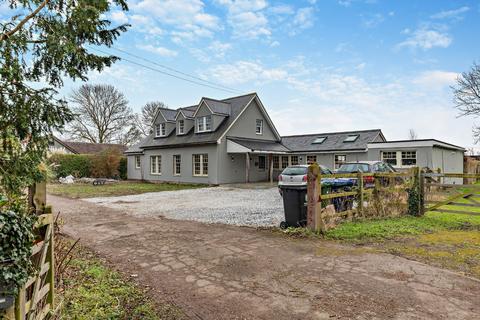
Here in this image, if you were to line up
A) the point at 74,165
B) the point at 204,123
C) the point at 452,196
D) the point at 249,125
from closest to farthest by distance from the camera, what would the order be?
1. the point at 452,196
2. the point at 204,123
3. the point at 249,125
4. the point at 74,165

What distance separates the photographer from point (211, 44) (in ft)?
48.3

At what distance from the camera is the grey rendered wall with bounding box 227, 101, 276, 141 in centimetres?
2260

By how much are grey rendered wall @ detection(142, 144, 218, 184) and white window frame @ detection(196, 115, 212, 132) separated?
1697 millimetres

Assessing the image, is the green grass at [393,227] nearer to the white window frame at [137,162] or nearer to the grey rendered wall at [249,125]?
the grey rendered wall at [249,125]

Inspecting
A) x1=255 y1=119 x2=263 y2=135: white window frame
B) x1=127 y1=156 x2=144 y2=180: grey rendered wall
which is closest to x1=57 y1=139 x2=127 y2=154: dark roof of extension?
x1=127 y1=156 x2=144 y2=180: grey rendered wall

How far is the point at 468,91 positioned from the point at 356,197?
26.3 m

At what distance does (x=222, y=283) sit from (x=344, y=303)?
1.63 m

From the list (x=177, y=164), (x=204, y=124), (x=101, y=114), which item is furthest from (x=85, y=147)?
(x=204, y=124)

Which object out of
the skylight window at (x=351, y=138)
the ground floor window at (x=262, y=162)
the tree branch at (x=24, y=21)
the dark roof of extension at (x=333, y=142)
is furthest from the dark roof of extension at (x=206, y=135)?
the tree branch at (x=24, y=21)

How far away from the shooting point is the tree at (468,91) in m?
25.3

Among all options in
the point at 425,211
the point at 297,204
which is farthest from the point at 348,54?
the point at 297,204

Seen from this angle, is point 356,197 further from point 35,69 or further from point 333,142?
point 333,142

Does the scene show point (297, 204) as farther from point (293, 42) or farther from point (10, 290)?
point (293, 42)

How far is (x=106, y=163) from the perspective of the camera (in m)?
27.9
